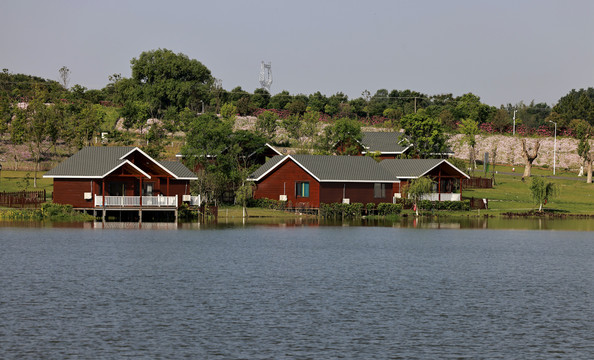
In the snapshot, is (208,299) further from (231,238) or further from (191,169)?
(191,169)

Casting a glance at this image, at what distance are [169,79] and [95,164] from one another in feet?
286

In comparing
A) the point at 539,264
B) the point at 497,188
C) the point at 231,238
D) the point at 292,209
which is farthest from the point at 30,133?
the point at 539,264

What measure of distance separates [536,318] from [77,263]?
83.6 feet

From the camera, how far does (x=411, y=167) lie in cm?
8631

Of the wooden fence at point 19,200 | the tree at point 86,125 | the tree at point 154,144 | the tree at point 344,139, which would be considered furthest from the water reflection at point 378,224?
the tree at point 86,125

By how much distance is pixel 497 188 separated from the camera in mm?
102688

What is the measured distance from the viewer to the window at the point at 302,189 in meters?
80.6

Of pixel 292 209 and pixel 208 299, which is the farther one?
pixel 292 209

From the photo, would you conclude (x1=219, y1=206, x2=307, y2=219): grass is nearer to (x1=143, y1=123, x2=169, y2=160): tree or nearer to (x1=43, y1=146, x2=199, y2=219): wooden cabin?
(x1=43, y1=146, x2=199, y2=219): wooden cabin

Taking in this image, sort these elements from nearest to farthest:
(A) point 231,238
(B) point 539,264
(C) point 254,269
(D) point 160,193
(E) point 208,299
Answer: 1. (E) point 208,299
2. (C) point 254,269
3. (B) point 539,264
4. (A) point 231,238
5. (D) point 160,193

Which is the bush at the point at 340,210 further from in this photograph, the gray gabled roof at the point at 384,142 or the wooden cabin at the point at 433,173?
the gray gabled roof at the point at 384,142

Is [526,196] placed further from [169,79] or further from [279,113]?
[169,79]

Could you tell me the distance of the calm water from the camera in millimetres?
26031

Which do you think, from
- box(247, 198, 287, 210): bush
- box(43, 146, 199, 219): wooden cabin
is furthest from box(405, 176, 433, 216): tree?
box(43, 146, 199, 219): wooden cabin
